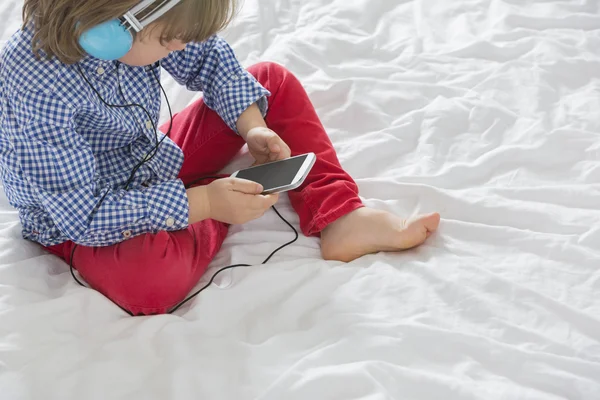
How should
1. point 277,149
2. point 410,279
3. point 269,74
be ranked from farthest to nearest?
point 269,74 → point 277,149 → point 410,279

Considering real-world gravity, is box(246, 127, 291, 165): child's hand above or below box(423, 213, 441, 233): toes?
above

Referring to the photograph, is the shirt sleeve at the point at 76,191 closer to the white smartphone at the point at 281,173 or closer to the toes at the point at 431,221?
the white smartphone at the point at 281,173

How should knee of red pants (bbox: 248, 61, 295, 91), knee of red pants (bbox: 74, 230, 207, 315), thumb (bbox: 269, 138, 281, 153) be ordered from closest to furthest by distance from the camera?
knee of red pants (bbox: 74, 230, 207, 315)
thumb (bbox: 269, 138, 281, 153)
knee of red pants (bbox: 248, 61, 295, 91)

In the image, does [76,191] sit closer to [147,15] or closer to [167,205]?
Result: [167,205]

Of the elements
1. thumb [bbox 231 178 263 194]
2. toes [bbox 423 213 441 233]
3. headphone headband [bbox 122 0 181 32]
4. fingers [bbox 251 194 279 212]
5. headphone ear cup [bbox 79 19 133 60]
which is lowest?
toes [bbox 423 213 441 233]

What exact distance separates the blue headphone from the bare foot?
0.40 m

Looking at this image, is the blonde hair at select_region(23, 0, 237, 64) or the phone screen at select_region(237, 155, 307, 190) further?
the phone screen at select_region(237, 155, 307, 190)

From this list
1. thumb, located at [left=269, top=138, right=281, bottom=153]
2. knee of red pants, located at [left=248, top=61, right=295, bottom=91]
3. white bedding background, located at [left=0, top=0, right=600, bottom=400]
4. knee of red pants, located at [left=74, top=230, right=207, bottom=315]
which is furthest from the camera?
knee of red pants, located at [left=248, top=61, right=295, bottom=91]

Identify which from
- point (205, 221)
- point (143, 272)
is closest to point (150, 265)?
point (143, 272)

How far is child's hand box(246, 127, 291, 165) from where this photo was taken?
1.00 metres

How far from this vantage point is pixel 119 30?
76cm

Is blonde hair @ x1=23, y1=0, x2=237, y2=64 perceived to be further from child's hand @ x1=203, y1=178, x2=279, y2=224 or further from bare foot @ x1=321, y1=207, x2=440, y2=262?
bare foot @ x1=321, y1=207, x2=440, y2=262

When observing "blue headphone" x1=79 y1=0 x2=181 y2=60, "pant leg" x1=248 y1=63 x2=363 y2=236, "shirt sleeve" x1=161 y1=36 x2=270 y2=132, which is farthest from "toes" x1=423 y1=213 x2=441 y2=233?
"blue headphone" x1=79 y1=0 x2=181 y2=60

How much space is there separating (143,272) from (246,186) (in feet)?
0.61
